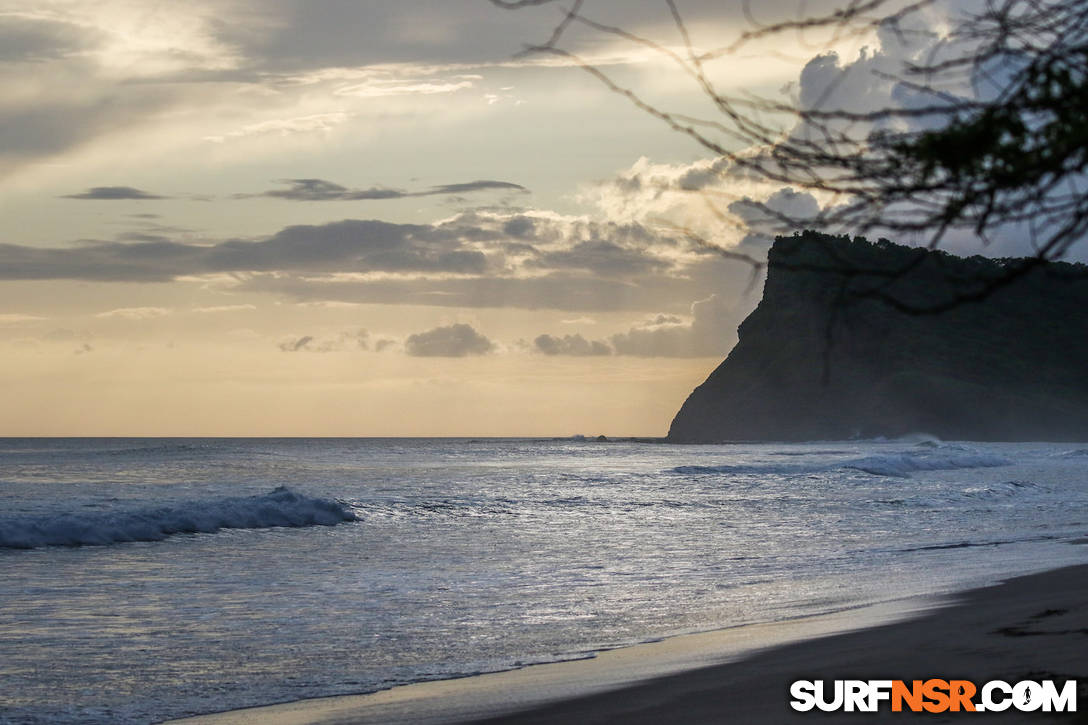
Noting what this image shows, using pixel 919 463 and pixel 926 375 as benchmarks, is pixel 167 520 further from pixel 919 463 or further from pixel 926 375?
pixel 926 375

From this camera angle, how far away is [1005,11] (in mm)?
3664

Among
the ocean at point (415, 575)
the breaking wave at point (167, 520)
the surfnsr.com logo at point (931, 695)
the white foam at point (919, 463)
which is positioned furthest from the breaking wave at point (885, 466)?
the surfnsr.com logo at point (931, 695)

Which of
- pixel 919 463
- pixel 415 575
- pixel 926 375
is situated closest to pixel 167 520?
pixel 415 575

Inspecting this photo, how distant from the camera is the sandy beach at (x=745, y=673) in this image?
7.12m

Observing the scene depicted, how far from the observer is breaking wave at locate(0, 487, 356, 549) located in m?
20.8

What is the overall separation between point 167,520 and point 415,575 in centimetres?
1016

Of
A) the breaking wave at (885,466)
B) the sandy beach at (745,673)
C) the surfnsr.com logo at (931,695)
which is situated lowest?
the breaking wave at (885,466)

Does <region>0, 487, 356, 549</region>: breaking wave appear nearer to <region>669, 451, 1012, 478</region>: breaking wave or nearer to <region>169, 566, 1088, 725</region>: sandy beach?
<region>169, 566, 1088, 725</region>: sandy beach

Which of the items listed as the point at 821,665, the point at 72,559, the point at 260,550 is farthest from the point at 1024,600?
the point at 72,559

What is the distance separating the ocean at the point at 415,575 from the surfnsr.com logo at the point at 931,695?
2744 millimetres

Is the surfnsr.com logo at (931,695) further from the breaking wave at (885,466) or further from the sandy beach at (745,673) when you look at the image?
the breaking wave at (885,466)

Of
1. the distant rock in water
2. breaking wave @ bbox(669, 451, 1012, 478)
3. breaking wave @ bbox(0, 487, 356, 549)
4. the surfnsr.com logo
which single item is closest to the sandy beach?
the surfnsr.com logo

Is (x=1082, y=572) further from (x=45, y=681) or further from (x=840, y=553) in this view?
(x=45, y=681)

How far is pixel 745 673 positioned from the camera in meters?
8.27
